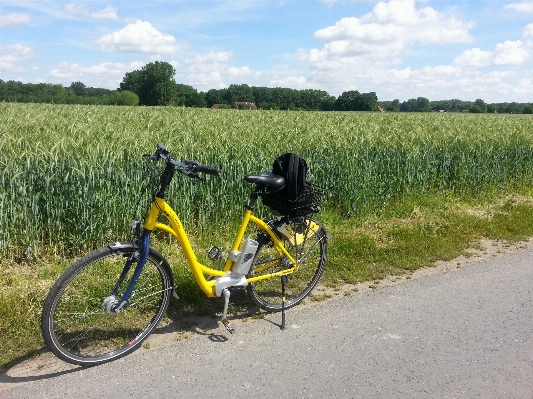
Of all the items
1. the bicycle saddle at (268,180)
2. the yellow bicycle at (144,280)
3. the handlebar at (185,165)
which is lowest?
the yellow bicycle at (144,280)

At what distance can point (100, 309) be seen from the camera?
11.4ft

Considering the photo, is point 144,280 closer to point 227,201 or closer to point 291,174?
point 291,174

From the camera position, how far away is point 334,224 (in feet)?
23.2

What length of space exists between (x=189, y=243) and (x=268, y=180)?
0.85m

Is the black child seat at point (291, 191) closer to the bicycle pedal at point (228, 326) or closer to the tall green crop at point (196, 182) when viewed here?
the bicycle pedal at point (228, 326)

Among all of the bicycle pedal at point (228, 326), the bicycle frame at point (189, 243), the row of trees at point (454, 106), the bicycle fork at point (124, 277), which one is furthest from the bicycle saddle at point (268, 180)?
the row of trees at point (454, 106)

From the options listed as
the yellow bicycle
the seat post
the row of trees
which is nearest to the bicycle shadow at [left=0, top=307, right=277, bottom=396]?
the yellow bicycle

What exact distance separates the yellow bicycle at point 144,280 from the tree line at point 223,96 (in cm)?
4973

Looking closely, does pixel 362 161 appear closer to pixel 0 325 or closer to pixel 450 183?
pixel 450 183

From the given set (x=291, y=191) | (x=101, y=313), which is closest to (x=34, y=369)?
(x=101, y=313)

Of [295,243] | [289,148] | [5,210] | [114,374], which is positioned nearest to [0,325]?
[114,374]

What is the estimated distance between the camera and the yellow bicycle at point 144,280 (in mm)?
3217

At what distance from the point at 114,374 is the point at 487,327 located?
10.3ft

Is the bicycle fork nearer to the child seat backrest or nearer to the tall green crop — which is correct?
the child seat backrest
